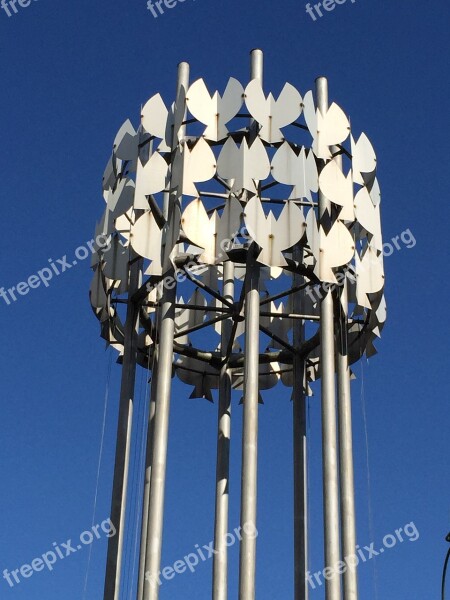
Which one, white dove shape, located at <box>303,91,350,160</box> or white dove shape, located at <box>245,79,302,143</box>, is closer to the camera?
white dove shape, located at <box>245,79,302,143</box>

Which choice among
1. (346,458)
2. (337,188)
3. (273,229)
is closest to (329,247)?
(273,229)

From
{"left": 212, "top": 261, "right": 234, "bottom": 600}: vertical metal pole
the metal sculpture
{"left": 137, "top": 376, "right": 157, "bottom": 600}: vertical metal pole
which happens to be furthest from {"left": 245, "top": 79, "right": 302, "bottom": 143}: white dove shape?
{"left": 212, "top": 261, "right": 234, "bottom": 600}: vertical metal pole

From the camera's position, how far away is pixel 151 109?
1109 inches

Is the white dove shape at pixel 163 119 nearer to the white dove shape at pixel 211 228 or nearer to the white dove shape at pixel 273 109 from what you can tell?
the white dove shape at pixel 273 109

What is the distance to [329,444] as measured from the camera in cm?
2484

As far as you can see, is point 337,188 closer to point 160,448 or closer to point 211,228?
point 211,228

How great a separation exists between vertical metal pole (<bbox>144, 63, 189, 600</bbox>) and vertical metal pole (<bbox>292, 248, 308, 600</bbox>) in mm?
4682

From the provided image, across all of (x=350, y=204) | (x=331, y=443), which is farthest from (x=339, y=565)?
(x=350, y=204)

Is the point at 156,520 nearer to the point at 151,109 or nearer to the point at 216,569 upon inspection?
the point at 216,569

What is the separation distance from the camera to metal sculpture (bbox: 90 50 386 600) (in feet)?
82.7

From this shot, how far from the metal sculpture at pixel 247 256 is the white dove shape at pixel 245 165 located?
0.03m

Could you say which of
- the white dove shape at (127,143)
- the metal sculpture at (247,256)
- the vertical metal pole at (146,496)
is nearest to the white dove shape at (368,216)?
the metal sculpture at (247,256)

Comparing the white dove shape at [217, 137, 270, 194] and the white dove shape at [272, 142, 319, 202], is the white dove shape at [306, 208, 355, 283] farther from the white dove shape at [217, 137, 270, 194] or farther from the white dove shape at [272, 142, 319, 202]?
the white dove shape at [217, 137, 270, 194]

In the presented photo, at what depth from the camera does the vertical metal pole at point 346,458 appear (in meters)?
24.2
